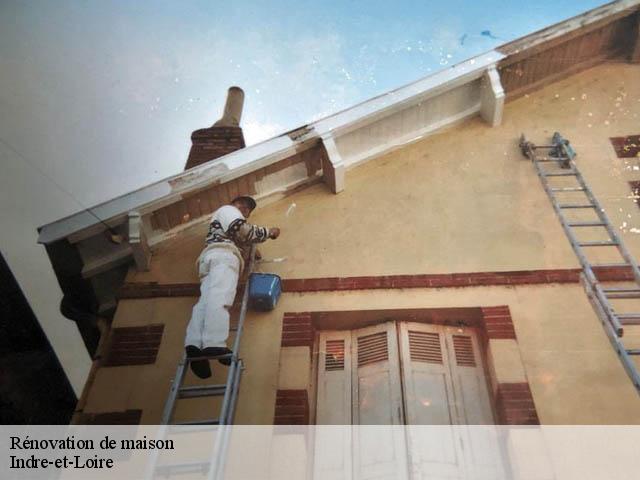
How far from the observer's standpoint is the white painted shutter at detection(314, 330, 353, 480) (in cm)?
469

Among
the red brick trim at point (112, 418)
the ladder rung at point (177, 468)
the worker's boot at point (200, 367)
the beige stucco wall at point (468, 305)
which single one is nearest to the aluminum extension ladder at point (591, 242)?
the beige stucco wall at point (468, 305)

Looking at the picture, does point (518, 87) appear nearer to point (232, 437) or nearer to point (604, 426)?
point (604, 426)

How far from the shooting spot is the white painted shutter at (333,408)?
4688 mm

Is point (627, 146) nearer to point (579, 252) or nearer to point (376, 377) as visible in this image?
point (579, 252)

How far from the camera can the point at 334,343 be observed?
223 inches

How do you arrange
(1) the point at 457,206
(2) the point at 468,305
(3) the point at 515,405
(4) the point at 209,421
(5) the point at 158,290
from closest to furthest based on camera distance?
(4) the point at 209,421
(3) the point at 515,405
(2) the point at 468,305
(5) the point at 158,290
(1) the point at 457,206

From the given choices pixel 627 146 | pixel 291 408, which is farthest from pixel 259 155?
pixel 627 146

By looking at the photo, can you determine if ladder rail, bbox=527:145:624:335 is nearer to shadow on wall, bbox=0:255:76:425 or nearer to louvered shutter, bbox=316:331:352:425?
louvered shutter, bbox=316:331:352:425

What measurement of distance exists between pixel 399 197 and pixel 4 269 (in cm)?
476

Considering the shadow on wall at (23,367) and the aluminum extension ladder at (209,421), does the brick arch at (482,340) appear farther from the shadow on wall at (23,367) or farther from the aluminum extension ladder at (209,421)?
the shadow on wall at (23,367)

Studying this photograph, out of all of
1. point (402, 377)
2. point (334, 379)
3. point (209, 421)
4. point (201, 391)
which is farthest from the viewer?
point (334, 379)

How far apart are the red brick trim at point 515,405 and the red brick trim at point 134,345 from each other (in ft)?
10.7

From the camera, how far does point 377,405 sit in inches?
198

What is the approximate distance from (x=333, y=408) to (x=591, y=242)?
2.95m
